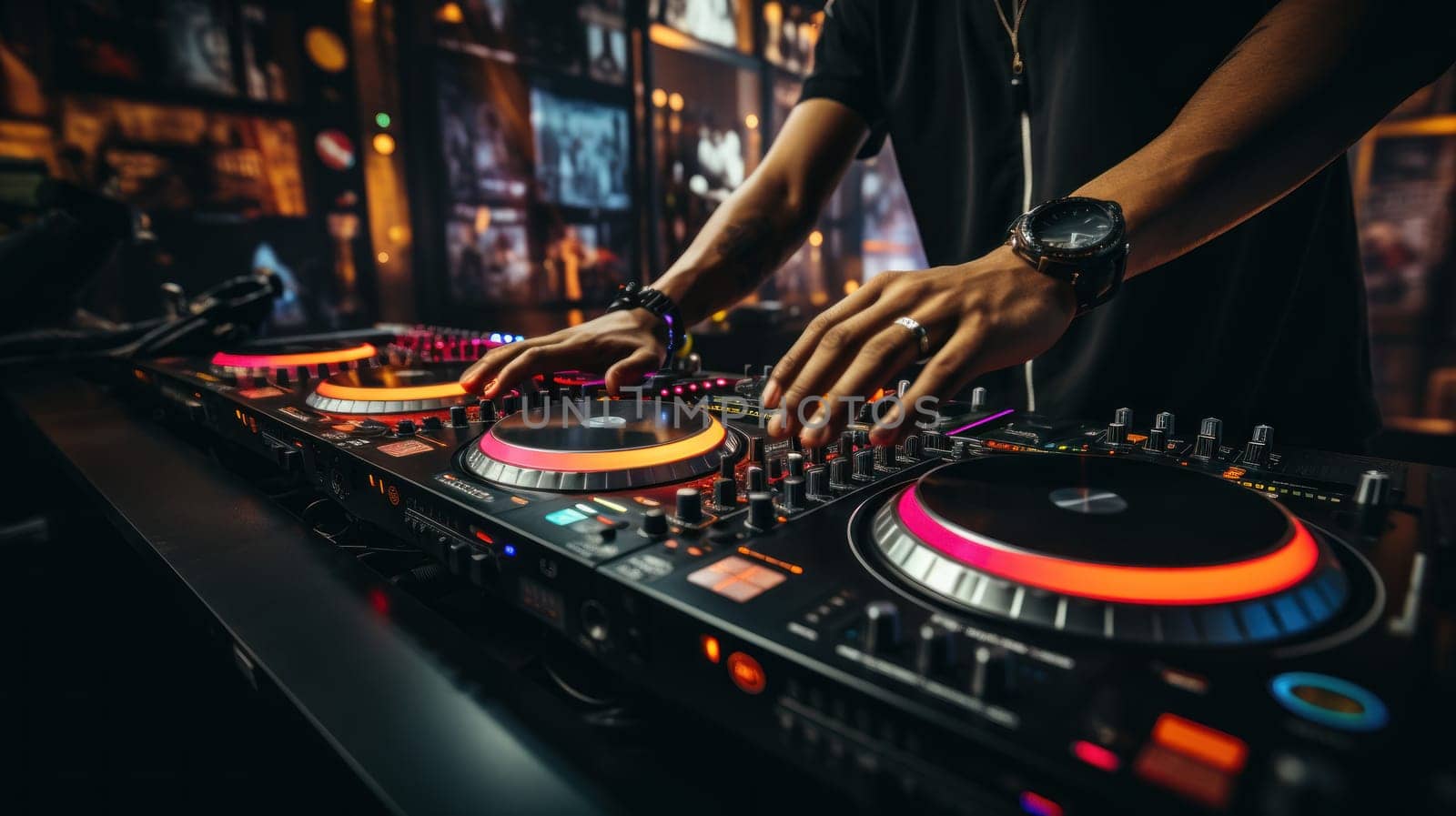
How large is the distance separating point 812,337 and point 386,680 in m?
0.54

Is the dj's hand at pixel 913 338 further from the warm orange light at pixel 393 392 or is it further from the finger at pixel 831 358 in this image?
the warm orange light at pixel 393 392

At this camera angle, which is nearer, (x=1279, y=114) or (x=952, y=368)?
(x=952, y=368)

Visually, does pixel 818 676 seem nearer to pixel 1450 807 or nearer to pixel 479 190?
pixel 1450 807

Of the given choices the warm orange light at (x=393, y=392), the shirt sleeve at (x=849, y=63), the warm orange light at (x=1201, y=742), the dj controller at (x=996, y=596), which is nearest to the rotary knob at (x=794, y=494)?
the dj controller at (x=996, y=596)

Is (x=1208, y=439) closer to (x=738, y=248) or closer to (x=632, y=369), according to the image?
(x=632, y=369)

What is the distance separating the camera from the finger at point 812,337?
2.69 ft

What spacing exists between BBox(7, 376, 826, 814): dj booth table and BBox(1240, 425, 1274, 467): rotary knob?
0.72 metres

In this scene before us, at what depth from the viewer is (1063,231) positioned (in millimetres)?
839

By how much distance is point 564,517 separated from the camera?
710 millimetres

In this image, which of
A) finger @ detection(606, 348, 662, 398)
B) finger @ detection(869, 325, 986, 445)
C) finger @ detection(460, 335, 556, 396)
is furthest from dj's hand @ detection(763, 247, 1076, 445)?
finger @ detection(460, 335, 556, 396)

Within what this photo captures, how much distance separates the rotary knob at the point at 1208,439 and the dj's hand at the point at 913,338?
0.22 metres

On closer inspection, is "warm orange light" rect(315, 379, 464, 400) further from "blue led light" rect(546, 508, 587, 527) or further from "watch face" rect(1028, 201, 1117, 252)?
"watch face" rect(1028, 201, 1117, 252)

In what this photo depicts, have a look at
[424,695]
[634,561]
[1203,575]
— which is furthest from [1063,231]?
[424,695]

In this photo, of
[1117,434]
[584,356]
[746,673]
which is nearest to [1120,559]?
[746,673]
